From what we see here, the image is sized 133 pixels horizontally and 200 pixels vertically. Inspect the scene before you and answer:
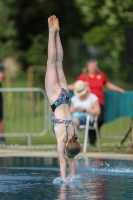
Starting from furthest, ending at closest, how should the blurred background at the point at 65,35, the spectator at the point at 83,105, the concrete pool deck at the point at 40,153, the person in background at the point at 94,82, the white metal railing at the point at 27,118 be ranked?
the blurred background at the point at 65,35, the white metal railing at the point at 27,118, the person in background at the point at 94,82, the spectator at the point at 83,105, the concrete pool deck at the point at 40,153

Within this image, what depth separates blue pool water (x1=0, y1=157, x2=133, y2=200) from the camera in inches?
368

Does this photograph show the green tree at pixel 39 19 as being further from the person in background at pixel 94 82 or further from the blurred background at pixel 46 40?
the person in background at pixel 94 82

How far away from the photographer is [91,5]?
2352 cm

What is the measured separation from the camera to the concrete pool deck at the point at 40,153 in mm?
13770

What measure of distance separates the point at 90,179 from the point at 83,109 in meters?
3.90

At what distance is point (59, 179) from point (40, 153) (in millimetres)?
3481

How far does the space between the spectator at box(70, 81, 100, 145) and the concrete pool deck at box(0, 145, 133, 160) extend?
713 millimetres

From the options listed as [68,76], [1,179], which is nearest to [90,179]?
[1,179]

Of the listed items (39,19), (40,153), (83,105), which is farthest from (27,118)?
(39,19)

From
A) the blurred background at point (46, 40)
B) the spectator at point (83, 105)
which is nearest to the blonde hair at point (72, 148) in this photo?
the spectator at point (83, 105)

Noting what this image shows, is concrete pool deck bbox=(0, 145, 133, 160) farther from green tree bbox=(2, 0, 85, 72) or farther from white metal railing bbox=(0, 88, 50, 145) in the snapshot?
green tree bbox=(2, 0, 85, 72)

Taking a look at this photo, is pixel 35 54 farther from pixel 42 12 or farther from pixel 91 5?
pixel 42 12

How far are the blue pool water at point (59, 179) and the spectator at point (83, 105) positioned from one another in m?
1.46

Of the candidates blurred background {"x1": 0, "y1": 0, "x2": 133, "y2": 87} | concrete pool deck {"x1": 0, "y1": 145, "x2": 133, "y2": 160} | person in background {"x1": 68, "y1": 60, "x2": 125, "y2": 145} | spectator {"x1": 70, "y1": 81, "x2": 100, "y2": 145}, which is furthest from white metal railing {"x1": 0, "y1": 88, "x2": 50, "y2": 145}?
blurred background {"x1": 0, "y1": 0, "x2": 133, "y2": 87}
